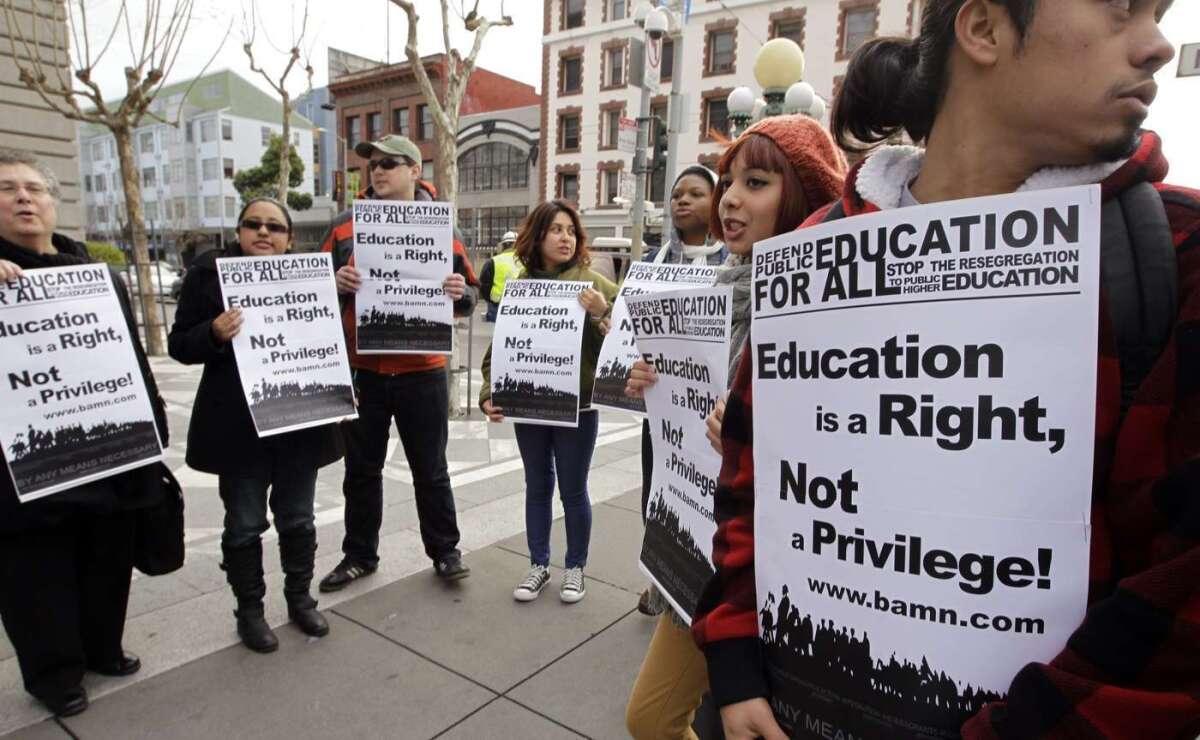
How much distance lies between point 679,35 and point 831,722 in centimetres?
1159

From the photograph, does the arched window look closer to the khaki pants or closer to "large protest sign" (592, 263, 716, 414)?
"large protest sign" (592, 263, 716, 414)

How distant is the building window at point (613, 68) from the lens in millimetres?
33156

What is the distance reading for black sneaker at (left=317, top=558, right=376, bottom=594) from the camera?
12.1 feet

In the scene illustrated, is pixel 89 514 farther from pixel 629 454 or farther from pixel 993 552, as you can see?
pixel 629 454

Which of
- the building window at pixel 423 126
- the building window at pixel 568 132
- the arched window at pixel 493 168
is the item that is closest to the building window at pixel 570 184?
the building window at pixel 568 132

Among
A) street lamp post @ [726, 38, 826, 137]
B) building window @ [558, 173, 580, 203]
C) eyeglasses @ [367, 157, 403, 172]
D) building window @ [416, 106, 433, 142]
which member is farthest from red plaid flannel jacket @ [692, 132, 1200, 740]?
building window @ [416, 106, 433, 142]

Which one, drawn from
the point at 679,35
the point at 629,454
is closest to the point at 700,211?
the point at 629,454

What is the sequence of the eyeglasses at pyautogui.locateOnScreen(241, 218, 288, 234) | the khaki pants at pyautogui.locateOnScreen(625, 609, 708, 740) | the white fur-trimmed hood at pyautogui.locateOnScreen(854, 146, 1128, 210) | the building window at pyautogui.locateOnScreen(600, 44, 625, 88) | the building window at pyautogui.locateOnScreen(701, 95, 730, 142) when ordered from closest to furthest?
the white fur-trimmed hood at pyautogui.locateOnScreen(854, 146, 1128, 210)
the khaki pants at pyautogui.locateOnScreen(625, 609, 708, 740)
the eyeglasses at pyautogui.locateOnScreen(241, 218, 288, 234)
the building window at pyautogui.locateOnScreen(701, 95, 730, 142)
the building window at pyautogui.locateOnScreen(600, 44, 625, 88)

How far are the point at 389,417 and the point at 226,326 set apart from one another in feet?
3.25

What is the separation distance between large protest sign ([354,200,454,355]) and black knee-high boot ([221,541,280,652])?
1075 mm

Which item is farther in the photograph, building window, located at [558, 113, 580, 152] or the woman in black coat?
building window, located at [558, 113, 580, 152]

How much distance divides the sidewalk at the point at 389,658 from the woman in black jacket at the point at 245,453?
23 centimetres

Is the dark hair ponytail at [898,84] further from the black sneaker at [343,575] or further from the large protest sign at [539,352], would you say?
the black sneaker at [343,575]

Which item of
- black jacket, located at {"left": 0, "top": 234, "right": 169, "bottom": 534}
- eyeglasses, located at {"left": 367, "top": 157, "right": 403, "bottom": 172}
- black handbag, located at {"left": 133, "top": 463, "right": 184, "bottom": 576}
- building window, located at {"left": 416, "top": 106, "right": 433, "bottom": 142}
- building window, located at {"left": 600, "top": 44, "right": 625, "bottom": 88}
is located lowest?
black handbag, located at {"left": 133, "top": 463, "right": 184, "bottom": 576}
